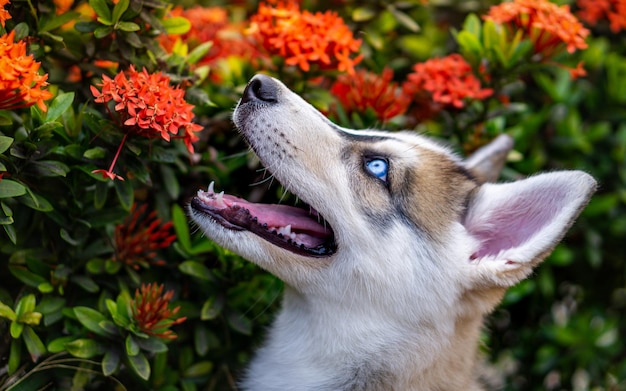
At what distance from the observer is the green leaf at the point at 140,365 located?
3.13 meters

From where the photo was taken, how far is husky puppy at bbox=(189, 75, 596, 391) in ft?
10.4

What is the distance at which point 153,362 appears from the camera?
11.9 feet

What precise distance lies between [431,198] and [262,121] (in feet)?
2.82

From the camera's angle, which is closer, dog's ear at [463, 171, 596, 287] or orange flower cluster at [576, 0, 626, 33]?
dog's ear at [463, 171, 596, 287]

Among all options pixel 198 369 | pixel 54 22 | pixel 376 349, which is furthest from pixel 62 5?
pixel 376 349

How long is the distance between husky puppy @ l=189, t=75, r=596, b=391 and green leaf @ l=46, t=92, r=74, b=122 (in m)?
0.68

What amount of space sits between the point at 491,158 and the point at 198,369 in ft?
6.58

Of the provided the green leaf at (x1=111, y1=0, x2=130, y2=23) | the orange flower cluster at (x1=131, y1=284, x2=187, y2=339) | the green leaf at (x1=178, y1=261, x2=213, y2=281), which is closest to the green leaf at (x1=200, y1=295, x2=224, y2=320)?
the green leaf at (x1=178, y1=261, x2=213, y2=281)

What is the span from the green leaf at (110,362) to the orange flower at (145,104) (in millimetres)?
807

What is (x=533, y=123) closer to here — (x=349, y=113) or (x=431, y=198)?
(x=349, y=113)

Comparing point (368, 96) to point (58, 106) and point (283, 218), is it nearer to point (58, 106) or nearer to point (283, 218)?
point (283, 218)

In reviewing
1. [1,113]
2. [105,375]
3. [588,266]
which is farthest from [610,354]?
[1,113]

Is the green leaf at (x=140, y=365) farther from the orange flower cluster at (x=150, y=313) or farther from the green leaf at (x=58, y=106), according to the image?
the green leaf at (x=58, y=106)

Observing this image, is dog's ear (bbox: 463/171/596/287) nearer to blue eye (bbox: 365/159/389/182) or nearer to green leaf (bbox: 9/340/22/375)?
blue eye (bbox: 365/159/389/182)
